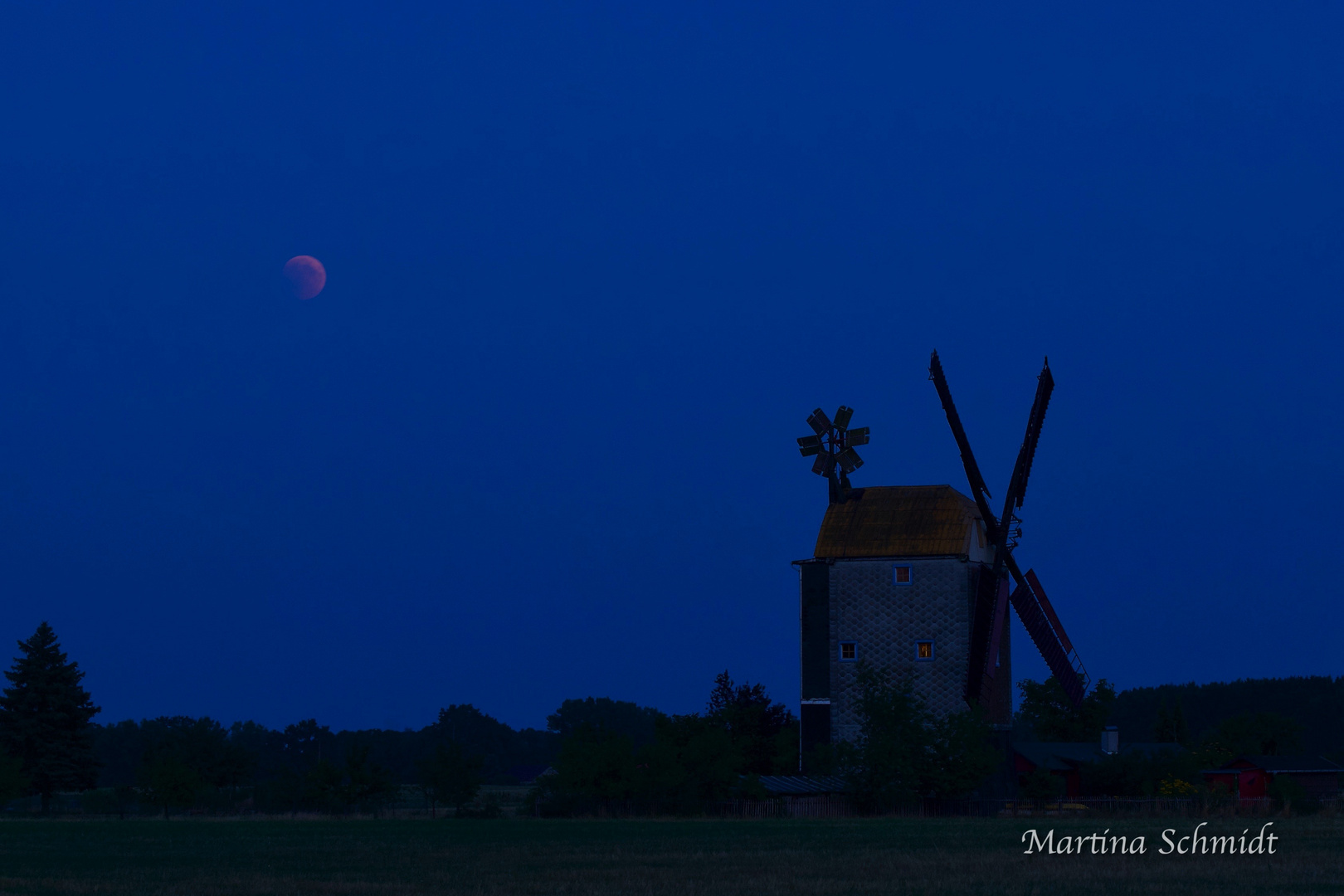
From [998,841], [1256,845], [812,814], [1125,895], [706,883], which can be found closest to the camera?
[1125,895]

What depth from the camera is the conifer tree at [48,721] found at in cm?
8406

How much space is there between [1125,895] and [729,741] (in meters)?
42.3

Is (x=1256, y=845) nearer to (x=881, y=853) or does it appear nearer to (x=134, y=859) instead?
(x=881, y=853)

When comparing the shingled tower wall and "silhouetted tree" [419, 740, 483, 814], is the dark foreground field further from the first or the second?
the shingled tower wall

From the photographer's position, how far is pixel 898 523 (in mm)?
71688

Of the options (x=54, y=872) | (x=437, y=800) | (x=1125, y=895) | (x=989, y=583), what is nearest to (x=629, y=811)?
(x=437, y=800)

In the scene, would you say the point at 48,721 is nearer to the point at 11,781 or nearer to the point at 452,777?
the point at 11,781

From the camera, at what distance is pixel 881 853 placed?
36312 mm

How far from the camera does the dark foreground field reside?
2769 cm

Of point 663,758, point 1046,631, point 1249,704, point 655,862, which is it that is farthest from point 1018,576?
point 1249,704

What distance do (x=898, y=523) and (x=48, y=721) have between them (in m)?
51.0
